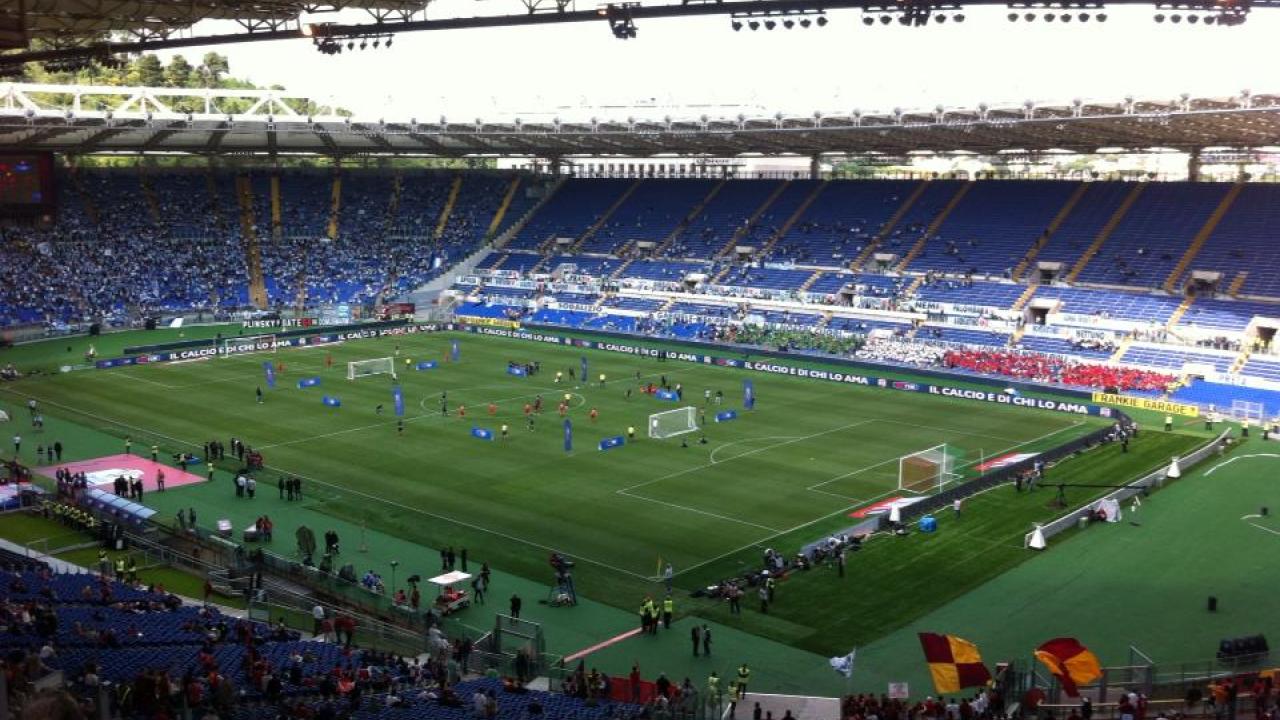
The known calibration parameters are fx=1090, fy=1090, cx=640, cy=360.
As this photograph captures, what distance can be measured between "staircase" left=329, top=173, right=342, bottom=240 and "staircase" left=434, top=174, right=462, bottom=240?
904 cm

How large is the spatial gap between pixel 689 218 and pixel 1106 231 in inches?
1380

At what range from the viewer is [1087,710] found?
20312 millimetres

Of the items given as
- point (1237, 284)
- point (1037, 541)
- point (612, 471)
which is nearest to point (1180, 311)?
point (1237, 284)

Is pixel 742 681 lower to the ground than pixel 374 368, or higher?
lower

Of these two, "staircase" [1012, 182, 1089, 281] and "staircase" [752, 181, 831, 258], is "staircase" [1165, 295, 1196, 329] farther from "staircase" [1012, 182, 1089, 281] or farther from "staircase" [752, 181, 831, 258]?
"staircase" [752, 181, 831, 258]

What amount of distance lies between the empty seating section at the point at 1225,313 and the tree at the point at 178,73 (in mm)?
114218

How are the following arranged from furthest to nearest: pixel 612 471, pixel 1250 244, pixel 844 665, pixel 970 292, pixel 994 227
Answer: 1. pixel 994 227
2. pixel 970 292
3. pixel 1250 244
4. pixel 612 471
5. pixel 844 665

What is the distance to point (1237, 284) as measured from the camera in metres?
64.9

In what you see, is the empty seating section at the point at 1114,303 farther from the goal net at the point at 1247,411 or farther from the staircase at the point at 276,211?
the staircase at the point at 276,211

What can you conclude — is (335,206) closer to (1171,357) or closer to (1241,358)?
(1171,357)

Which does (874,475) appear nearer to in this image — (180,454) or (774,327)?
(180,454)

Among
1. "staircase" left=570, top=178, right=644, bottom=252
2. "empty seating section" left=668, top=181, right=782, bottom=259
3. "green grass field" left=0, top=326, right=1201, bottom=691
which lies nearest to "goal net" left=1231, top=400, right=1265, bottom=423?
"green grass field" left=0, top=326, right=1201, bottom=691

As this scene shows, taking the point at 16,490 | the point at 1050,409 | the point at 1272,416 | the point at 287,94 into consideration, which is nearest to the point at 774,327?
the point at 1050,409

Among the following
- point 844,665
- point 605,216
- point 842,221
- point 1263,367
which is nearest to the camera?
point 844,665
